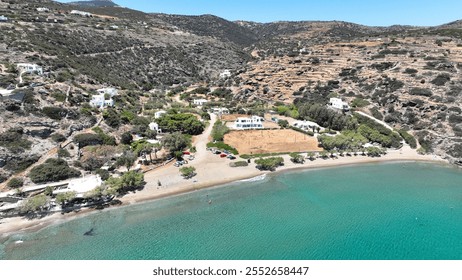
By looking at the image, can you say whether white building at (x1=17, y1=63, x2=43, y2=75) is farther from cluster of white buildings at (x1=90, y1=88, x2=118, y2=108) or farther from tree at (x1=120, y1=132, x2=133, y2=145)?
tree at (x1=120, y1=132, x2=133, y2=145)

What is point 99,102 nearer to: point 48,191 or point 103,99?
point 103,99

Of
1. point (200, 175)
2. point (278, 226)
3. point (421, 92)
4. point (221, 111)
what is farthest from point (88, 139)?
point (421, 92)

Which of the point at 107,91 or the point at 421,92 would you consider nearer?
the point at 107,91

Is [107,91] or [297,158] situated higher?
[107,91]

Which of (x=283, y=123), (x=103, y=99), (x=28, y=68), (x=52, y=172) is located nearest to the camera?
(x=52, y=172)

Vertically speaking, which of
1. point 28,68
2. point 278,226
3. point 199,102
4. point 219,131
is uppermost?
point 28,68

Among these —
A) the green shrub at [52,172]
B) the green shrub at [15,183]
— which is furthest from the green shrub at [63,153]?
the green shrub at [15,183]

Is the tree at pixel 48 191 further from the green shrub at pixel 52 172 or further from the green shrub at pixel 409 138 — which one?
the green shrub at pixel 409 138

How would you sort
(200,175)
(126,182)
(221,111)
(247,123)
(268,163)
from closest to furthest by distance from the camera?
(126,182), (200,175), (268,163), (247,123), (221,111)
